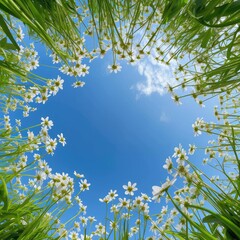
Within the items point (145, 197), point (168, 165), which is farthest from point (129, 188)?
point (168, 165)

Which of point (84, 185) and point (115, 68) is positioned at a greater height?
point (115, 68)

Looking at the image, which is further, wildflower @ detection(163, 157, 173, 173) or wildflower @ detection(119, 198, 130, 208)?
wildflower @ detection(119, 198, 130, 208)

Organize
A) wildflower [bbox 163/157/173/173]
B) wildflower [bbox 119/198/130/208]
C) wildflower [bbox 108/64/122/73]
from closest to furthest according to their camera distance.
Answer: wildflower [bbox 163/157/173/173] → wildflower [bbox 119/198/130/208] → wildflower [bbox 108/64/122/73]

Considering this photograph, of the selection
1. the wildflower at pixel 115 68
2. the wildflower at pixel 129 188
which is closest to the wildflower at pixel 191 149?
the wildflower at pixel 129 188

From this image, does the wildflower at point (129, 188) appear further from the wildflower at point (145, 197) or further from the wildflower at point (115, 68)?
the wildflower at point (115, 68)

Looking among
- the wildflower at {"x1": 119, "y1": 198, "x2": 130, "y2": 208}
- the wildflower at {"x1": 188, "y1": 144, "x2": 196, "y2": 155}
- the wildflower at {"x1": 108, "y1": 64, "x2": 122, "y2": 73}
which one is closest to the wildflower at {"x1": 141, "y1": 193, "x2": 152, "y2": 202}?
the wildflower at {"x1": 119, "y1": 198, "x2": 130, "y2": 208}

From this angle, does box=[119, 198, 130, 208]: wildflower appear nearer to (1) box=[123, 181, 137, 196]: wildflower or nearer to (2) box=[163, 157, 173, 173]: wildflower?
(1) box=[123, 181, 137, 196]: wildflower

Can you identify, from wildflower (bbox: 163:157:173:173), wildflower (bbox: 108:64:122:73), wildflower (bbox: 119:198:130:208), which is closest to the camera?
wildflower (bbox: 163:157:173:173)

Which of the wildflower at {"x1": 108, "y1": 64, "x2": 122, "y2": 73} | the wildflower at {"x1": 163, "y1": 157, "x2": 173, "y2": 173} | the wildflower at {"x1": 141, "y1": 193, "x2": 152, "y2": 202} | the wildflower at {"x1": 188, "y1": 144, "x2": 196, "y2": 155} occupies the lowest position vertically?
the wildflower at {"x1": 163, "y1": 157, "x2": 173, "y2": 173}

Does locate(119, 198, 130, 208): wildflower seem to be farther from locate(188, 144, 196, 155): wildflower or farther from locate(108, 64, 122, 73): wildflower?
locate(108, 64, 122, 73): wildflower

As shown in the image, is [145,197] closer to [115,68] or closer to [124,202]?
[124,202]

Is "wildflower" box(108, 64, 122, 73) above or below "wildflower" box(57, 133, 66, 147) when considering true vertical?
above

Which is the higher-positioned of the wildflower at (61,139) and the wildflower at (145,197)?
the wildflower at (61,139)
